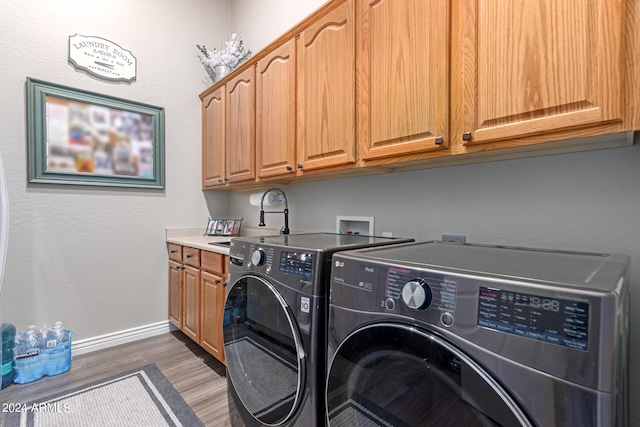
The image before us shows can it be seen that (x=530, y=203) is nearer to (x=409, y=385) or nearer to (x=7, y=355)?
(x=409, y=385)

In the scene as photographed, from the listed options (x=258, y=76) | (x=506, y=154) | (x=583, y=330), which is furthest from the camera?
(x=258, y=76)

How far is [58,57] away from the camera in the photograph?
2.26 metres

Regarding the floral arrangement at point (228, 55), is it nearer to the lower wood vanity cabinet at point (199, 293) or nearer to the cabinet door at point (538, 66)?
the lower wood vanity cabinet at point (199, 293)

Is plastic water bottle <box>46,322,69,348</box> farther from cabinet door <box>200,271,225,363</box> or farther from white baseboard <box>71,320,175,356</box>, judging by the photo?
cabinet door <box>200,271,225,363</box>

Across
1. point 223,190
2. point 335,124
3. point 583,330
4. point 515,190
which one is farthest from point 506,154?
point 223,190

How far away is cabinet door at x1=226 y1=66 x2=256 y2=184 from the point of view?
86.9 inches

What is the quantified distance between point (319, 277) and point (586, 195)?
103cm

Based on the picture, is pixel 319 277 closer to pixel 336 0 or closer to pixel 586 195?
pixel 586 195

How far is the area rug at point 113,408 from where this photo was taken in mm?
1554

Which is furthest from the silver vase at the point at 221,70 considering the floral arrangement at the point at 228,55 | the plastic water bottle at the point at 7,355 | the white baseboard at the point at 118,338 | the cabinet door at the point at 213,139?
the plastic water bottle at the point at 7,355

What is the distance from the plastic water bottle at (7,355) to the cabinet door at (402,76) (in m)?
2.55

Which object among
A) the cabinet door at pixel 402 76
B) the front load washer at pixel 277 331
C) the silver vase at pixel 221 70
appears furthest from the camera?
the silver vase at pixel 221 70

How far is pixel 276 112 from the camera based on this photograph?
197 cm

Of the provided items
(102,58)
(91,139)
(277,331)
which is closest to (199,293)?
(277,331)
